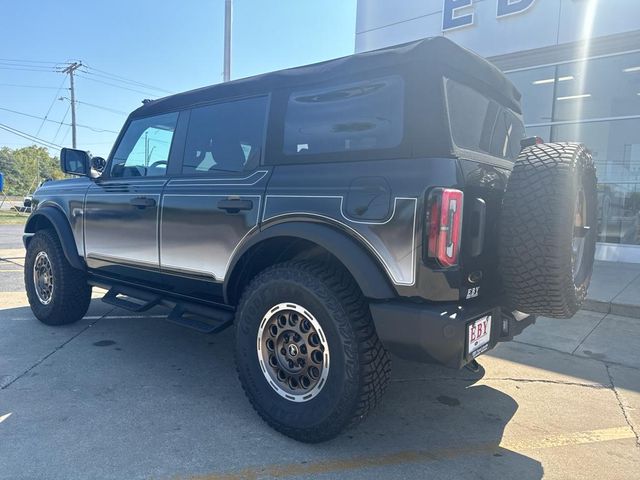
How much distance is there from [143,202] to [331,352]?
6.69 ft

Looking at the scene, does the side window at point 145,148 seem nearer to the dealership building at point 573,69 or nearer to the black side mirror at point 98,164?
the black side mirror at point 98,164

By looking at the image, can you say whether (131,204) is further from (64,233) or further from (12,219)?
(12,219)

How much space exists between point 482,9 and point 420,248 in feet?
31.6

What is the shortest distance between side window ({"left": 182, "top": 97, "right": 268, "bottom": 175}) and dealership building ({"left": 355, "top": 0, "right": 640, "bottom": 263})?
328 inches

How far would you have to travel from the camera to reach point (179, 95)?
375 centimetres

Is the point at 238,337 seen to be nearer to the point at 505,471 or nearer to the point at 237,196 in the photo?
the point at 237,196

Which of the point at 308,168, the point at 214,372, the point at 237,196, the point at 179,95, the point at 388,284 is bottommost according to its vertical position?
the point at 214,372

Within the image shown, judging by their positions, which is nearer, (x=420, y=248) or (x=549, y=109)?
(x=420, y=248)

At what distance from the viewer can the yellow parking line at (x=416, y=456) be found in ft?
7.67

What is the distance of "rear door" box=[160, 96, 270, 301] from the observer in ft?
9.83

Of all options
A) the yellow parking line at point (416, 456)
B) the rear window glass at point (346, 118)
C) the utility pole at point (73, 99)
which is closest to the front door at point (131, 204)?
the rear window glass at point (346, 118)

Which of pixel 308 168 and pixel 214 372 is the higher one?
pixel 308 168

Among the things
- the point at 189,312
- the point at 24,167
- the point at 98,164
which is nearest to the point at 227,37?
the point at 98,164

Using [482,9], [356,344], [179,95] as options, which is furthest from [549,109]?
[356,344]
